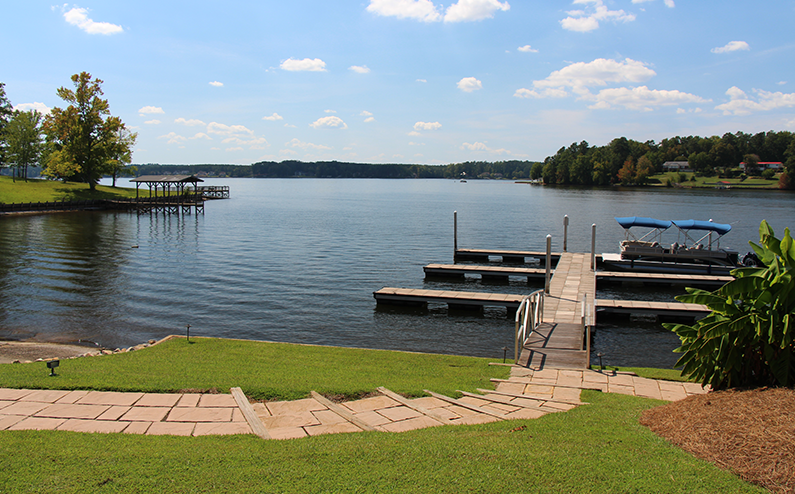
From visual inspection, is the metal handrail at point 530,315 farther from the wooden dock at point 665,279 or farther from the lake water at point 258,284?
the wooden dock at point 665,279

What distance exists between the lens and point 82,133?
7831cm

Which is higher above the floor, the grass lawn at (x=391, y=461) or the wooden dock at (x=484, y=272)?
the grass lawn at (x=391, y=461)

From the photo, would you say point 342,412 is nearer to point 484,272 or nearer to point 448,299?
point 448,299

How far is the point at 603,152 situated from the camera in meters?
191

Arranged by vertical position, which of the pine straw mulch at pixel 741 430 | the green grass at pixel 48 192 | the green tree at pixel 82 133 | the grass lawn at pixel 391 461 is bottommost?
the grass lawn at pixel 391 461

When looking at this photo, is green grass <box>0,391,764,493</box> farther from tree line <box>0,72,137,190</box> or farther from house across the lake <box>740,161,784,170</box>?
house across the lake <box>740,161,784,170</box>

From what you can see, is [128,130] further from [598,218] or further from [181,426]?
[181,426]

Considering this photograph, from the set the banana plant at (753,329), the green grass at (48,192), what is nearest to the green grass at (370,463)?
the banana plant at (753,329)

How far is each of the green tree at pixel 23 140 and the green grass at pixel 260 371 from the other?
96.3 meters

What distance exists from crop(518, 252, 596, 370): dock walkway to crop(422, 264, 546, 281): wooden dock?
9.53 feet

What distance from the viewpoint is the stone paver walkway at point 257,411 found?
6922 mm

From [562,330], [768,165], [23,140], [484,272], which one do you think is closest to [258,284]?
[484,272]

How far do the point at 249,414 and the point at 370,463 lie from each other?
2792 mm

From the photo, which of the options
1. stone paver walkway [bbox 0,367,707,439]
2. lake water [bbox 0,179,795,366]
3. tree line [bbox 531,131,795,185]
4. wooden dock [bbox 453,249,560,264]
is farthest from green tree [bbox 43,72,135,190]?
tree line [bbox 531,131,795,185]
